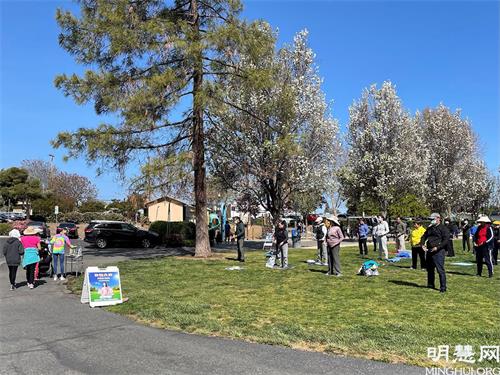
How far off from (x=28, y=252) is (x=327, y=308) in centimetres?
804

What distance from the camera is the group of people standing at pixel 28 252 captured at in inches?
474

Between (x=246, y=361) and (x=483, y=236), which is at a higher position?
(x=483, y=236)

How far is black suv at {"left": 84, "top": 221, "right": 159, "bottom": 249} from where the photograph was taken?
92.2 feet

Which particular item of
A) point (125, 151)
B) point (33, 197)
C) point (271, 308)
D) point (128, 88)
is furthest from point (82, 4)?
point (33, 197)

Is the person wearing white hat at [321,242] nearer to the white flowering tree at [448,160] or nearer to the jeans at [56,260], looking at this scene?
the jeans at [56,260]

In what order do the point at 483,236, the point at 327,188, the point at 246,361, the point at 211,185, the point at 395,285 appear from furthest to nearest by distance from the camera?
the point at 327,188 → the point at 211,185 → the point at 483,236 → the point at 395,285 → the point at 246,361

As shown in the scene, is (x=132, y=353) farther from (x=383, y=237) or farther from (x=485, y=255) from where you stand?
(x=383, y=237)

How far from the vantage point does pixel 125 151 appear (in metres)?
18.6

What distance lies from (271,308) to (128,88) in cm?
1198

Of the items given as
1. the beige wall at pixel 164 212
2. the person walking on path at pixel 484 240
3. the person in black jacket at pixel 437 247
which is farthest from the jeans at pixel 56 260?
the beige wall at pixel 164 212

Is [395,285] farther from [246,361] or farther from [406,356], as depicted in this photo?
[246,361]

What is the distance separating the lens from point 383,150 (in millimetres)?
35469

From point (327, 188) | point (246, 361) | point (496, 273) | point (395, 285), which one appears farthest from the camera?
point (327, 188)

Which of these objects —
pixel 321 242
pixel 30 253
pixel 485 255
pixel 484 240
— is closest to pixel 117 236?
pixel 321 242
